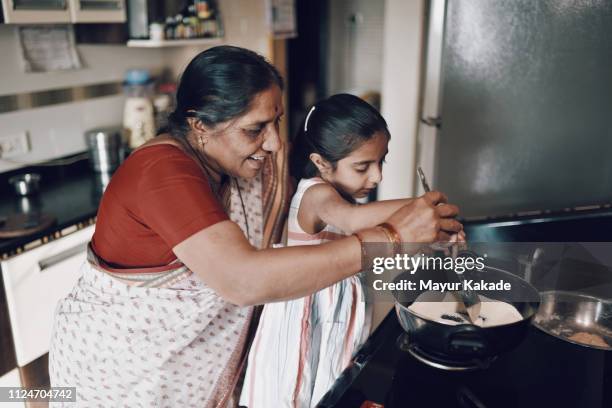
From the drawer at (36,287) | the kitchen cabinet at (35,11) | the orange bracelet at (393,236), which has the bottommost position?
the drawer at (36,287)

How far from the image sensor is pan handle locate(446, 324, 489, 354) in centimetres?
80

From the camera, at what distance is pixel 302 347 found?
3.63 feet

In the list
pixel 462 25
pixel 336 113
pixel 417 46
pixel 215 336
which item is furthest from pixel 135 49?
pixel 215 336

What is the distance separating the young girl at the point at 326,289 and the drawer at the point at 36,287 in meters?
0.87

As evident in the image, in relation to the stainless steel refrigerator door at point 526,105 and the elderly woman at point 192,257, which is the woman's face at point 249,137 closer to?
the elderly woman at point 192,257

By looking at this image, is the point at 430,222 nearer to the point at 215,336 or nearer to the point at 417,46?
the point at 215,336

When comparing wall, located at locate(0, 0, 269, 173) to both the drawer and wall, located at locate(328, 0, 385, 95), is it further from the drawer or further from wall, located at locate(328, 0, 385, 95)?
wall, located at locate(328, 0, 385, 95)

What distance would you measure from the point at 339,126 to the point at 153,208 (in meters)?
0.49

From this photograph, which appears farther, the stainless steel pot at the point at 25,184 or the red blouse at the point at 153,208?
the stainless steel pot at the point at 25,184

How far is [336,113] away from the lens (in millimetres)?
1184

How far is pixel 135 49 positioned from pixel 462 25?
1540 mm

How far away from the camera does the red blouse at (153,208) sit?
2.70ft

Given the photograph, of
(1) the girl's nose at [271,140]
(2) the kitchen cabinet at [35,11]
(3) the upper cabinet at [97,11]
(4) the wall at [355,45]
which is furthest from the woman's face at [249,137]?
(4) the wall at [355,45]

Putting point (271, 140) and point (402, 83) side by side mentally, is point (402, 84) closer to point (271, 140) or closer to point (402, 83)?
point (402, 83)
